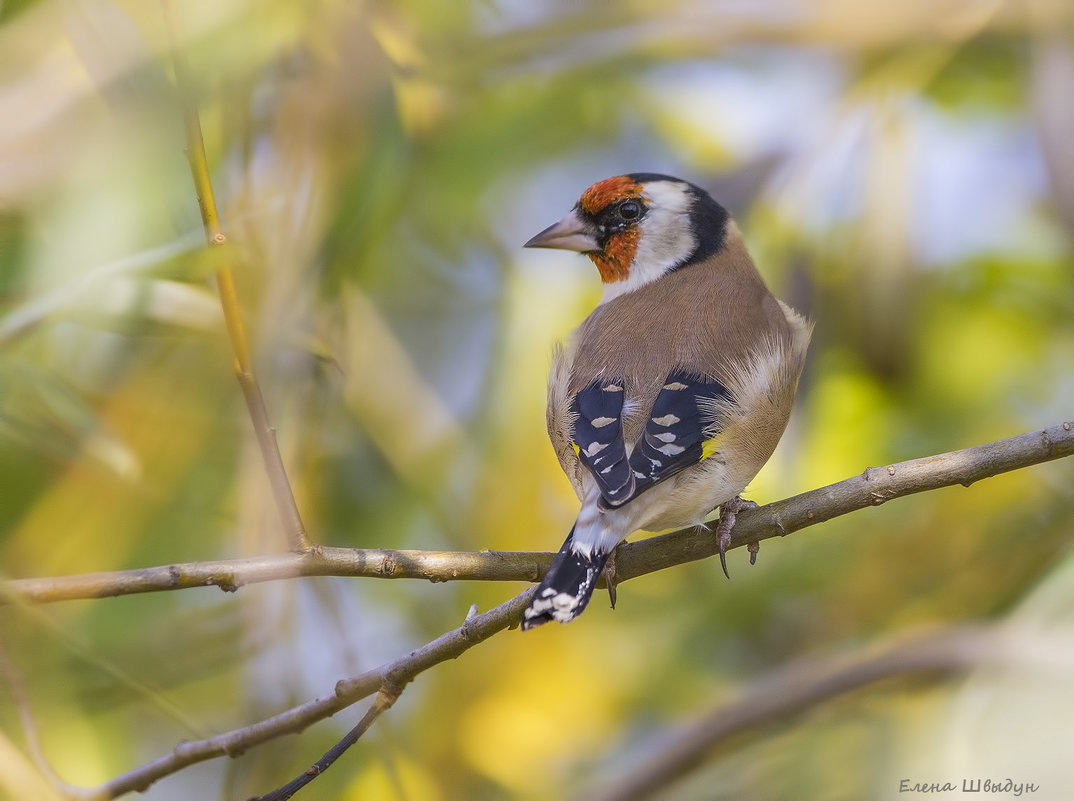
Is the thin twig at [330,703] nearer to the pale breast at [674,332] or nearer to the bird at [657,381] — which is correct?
the bird at [657,381]

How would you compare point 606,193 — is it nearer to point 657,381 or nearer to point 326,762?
point 657,381

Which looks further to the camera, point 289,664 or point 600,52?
point 600,52

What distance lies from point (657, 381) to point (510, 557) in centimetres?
80

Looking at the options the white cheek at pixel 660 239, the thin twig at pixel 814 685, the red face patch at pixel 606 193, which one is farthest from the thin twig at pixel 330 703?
the red face patch at pixel 606 193

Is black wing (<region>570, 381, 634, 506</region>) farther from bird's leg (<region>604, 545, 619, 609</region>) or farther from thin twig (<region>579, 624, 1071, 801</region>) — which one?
thin twig (<region>579, 624, 1071, 801</region>)

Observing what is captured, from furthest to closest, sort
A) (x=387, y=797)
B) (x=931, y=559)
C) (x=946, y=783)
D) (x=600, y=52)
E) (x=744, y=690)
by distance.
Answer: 1. (x=600, y=52)
2. (x=931, y=559)
3. (x=744, y=690)
4. (x=387, y=797)
5. (x=946, y=783)

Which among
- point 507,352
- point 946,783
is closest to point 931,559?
point 946,783

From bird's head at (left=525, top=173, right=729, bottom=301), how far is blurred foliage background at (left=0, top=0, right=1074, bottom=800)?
24cm

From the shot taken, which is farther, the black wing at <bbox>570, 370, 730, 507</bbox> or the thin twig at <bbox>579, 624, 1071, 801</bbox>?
the thin twig at <bbox>579, 624, 1071, 801</bbox>

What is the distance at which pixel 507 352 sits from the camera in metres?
3.84

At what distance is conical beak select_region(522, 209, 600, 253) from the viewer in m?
3.75

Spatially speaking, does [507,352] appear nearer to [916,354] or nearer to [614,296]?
[614,296]

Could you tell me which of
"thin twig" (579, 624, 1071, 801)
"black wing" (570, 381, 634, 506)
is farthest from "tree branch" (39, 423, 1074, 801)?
"thin twig" (579, 624, 1071, 801)

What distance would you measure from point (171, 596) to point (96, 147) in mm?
1294
